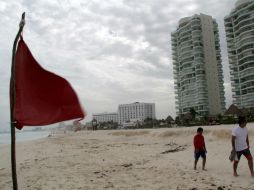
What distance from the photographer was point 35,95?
4191mm

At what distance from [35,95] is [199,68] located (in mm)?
96001

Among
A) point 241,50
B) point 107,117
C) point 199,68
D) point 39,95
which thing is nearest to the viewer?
point 39,95

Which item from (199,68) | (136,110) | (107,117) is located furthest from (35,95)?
(107,117)

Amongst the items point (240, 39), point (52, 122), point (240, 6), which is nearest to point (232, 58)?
point (240, 39)

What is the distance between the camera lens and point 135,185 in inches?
347

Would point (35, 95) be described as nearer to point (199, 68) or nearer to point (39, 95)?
point (39, 95)

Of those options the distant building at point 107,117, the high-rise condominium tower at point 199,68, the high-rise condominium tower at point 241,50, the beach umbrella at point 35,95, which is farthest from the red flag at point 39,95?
the distant building at point 107,117

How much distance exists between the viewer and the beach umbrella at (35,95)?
13.2ft

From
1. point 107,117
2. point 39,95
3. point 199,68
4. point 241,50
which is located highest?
point 241,50

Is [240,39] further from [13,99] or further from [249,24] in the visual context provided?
[13,99]

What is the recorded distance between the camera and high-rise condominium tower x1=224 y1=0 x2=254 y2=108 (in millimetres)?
77062

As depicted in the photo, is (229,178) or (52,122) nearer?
(52,122)

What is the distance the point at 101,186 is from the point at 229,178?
3.24 metres

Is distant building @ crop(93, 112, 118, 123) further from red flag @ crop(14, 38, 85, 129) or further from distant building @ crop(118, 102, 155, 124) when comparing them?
red flag @ crop(14, 38, 85, 129)
